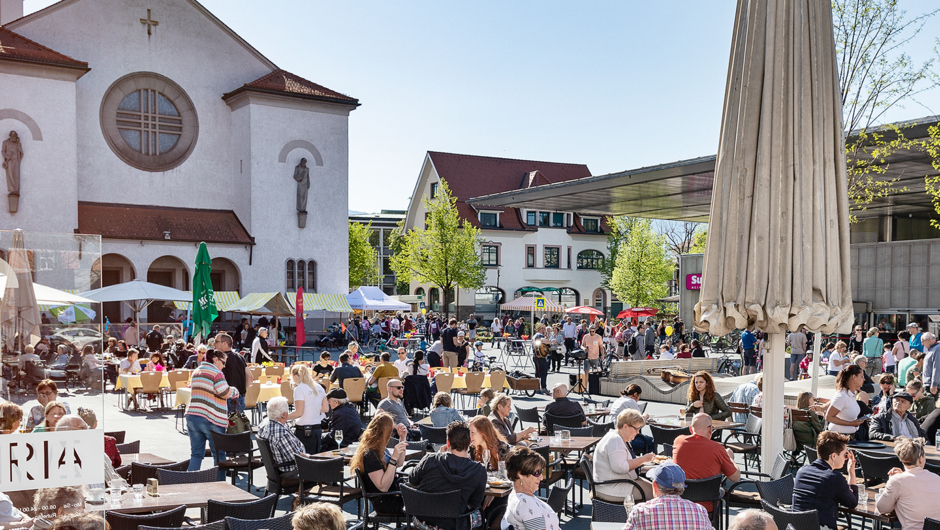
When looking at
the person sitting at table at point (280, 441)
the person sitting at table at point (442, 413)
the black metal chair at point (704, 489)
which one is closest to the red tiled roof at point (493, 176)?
the person sitting at table at point (442, 413)

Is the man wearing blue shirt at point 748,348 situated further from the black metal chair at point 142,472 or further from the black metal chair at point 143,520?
the black metal chair at point 143,520

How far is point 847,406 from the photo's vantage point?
9961 millimetres

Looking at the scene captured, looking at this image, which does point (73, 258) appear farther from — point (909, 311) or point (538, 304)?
point (909, 311)

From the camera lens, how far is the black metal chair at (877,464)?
799 centimetres

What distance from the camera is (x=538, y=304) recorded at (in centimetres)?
3259

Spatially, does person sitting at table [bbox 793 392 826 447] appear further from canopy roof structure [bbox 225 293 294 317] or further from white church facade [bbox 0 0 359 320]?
white church facade [bbox 0 0 359 320]

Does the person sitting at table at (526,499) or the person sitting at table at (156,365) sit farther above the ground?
the person sitting at table at (526,499)

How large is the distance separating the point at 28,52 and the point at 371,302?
1765 cm

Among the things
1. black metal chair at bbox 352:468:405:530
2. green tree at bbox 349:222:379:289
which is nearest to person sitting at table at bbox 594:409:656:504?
black metal chair at bbox 352:468:405:530

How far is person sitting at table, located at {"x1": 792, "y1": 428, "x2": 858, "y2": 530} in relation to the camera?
6.40 meters

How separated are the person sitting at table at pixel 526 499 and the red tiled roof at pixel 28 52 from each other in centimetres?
3372

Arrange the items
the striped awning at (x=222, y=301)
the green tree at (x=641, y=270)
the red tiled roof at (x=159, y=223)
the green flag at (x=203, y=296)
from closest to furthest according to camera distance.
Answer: the green flag at (x=203, y=296), the striped awning at (x=222, y=301), the red tiled roof at (x=159, y=223), the green tree at (x=641, y=270)

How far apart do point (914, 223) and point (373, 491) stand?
3354cm

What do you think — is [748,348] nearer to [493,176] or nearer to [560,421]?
[560,421]
